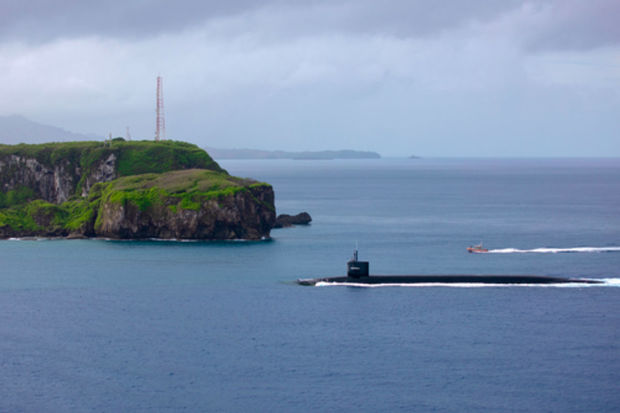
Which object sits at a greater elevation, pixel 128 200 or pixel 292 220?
pixel 128 200

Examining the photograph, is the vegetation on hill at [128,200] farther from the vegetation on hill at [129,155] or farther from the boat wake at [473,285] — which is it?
the boat wake at [473,285]

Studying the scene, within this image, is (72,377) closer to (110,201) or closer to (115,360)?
(115,360)

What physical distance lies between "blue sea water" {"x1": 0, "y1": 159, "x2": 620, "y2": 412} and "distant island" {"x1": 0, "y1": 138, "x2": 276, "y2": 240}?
15917mm

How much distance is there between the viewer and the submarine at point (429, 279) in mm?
101750

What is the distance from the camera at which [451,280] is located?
102938 millimetres

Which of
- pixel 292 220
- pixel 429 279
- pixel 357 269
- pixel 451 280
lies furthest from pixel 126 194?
pixel 451 280

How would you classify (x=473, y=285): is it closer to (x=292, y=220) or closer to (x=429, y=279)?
(x=429, y=279)

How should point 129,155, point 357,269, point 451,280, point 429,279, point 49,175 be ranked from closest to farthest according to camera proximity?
point 451,280, point 429,279, point 357,269, point 129,155, point 49,175

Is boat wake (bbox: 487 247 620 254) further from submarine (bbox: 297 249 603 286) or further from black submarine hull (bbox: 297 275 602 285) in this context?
black submarine hull (bbox: 297 275 602 285)

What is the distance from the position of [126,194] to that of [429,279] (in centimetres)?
7149

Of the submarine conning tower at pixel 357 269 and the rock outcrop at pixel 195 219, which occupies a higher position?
the rock outcrop at pixel 195 219

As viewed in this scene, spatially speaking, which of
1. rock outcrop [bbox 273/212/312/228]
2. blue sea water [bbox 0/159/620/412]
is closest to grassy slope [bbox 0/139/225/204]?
rock outcrop [bbox 273/212/312/228]

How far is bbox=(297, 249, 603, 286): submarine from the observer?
101750 mm

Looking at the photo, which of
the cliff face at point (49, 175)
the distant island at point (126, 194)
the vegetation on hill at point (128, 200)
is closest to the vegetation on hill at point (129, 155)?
the distant island at point (126, 194)
